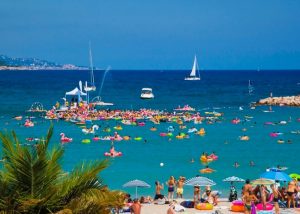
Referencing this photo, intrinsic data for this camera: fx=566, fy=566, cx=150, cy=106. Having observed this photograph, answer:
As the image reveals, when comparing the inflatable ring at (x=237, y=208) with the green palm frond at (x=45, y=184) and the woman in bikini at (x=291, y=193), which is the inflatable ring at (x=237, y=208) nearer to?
the woman in bikini at (x=291, y=193)

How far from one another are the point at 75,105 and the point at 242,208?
51218mm

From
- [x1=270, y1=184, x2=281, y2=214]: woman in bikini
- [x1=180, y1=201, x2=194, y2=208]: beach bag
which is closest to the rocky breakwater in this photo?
[x1=270, y1=184, x2=281, y2=214]: woman in bikini

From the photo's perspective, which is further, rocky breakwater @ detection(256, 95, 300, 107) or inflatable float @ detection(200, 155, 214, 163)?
rocky breakwater @ detection(256, 95, 300, 107)

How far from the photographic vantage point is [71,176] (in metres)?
8.11

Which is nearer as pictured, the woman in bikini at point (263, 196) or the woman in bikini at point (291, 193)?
the woman in bikini at point (263, 196)

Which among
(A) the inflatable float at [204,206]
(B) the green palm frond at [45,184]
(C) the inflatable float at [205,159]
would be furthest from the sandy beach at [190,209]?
(C) the inflatable float at [205,159]

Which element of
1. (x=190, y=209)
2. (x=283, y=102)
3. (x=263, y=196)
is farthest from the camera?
(x=283, y=102)

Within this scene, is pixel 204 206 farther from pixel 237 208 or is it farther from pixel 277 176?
pixel 277 176

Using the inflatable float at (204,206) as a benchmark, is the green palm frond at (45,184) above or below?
above

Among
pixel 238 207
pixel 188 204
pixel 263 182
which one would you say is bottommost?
pixel 188 204

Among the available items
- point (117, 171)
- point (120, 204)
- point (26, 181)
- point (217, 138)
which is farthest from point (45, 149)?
point (217, 138)

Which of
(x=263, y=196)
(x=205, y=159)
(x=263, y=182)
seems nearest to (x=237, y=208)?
(x=263, y=196)

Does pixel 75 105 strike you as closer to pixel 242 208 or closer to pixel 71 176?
pixel 242 208

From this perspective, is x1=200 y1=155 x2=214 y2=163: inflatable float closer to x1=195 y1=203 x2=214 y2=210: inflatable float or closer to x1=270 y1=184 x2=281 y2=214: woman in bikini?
x1=270 y1=184 x2=281 y2=214: woman in bikini
